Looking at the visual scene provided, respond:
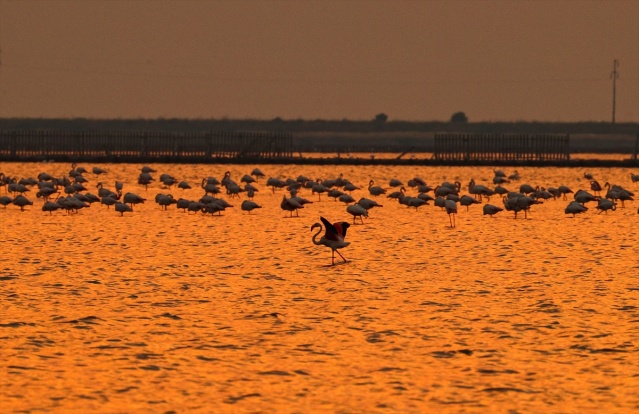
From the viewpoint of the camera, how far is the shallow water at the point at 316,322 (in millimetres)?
12484

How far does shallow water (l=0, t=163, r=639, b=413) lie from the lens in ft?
41.0

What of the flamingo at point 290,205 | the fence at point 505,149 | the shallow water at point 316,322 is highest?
the fence at point 505,149

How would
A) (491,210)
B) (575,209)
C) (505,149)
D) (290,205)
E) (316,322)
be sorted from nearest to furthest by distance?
(316,322) < (575,209) < (491,210) < (290,205) < (505,149)

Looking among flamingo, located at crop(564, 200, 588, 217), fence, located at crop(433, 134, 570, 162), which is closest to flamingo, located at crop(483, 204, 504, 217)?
flamingo, located at crop(564, 200, 588, 217)

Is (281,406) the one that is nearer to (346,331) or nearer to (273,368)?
(273,368)

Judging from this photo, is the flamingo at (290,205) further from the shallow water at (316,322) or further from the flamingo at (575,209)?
the flamingo at (575,209)

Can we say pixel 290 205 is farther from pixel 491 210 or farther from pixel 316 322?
pixel 316 322

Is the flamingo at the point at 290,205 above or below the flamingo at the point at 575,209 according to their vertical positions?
above

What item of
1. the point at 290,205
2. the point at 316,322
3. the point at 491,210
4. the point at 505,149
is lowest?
the point at 316,322

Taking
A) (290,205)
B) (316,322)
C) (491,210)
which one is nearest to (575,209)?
(491,210)

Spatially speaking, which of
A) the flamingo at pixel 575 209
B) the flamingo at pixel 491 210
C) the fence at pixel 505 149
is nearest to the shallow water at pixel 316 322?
the flamingo at pixel 575 209

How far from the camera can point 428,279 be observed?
21.8 metres

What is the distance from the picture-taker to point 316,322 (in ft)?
55.4

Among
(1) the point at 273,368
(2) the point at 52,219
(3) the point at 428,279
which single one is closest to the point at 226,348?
(1) the point at 273,368
